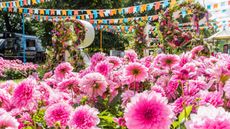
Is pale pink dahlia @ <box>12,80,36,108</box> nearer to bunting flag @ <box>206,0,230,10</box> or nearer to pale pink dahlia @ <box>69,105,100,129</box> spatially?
pale pink dahlia @ <box>69,105,100,129</box>

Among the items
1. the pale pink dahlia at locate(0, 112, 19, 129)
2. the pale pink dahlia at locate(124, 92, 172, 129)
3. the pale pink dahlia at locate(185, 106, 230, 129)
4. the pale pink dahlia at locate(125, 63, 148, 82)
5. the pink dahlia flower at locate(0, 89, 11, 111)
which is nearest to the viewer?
the pale pink dahlia at locate(185, 106, 230, 129)

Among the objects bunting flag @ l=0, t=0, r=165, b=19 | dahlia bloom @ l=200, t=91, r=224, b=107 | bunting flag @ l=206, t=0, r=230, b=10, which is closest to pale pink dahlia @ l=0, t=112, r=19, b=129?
dahlia bloom @ l=200, t=91, r=224, b=107

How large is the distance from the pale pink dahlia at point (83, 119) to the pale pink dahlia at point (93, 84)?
383mm

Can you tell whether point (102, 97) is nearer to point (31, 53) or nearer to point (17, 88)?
point (17, 88)

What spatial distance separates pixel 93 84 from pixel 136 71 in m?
0.21

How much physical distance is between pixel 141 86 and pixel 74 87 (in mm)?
358

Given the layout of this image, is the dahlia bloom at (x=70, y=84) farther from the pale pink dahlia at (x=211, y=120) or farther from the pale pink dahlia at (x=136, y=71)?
the pale pink dahlia at (x=211, y=120)


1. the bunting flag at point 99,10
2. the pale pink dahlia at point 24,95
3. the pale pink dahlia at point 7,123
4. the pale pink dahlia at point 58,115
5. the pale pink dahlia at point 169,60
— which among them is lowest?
the pale pink dahlia at point 58,115

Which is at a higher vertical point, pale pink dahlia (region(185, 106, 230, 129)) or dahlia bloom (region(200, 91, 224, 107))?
pale pink dahlia (region(185, 106, 230, 129))

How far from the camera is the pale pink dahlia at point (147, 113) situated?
95cm

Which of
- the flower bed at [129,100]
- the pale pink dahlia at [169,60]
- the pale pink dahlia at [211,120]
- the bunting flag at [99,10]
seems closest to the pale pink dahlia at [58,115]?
the flower bed at [129,100]

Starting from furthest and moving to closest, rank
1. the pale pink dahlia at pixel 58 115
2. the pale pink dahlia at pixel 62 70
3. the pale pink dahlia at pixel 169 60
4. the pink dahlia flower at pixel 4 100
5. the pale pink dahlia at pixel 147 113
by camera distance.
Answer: the pale pink dahlia at pixel 62 70 < the pale pink dahlia at pixel 169 60 < the pink dahlia flower at pixel 4 100 < the pale pink dahlia at pixel 58 115 < the pale pink dahlia at pixel 147 113

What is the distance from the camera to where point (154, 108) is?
97cm

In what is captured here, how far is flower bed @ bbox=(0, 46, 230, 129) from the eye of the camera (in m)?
0.96
